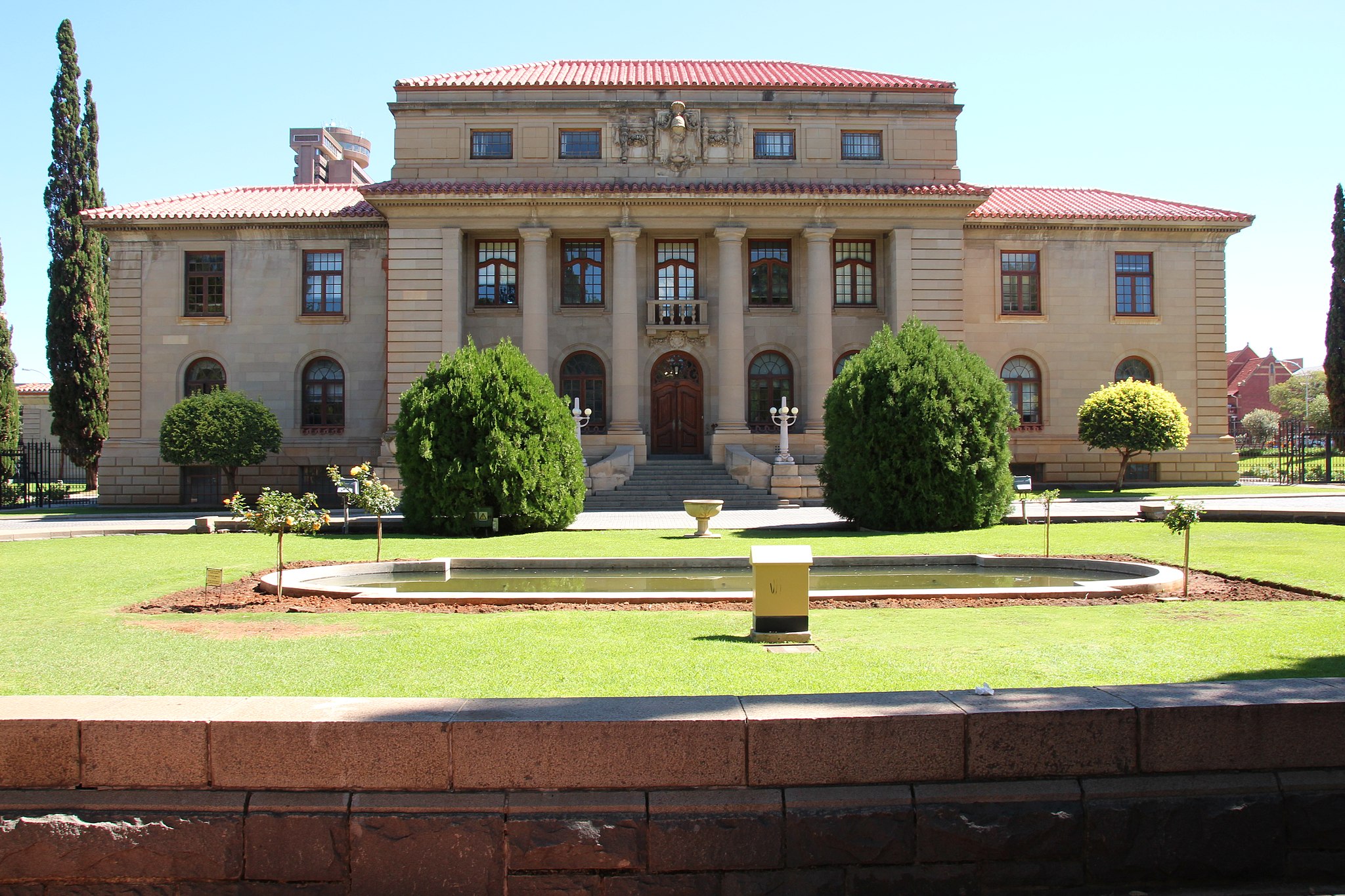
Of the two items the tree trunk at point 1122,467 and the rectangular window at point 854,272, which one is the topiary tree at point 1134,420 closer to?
the tree trunk at point 1122,467

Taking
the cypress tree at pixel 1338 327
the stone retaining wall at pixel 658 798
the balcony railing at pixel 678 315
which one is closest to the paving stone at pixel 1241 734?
the stone retaining wall at pixel 658 798

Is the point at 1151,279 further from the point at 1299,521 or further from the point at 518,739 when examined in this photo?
the point at 518,739

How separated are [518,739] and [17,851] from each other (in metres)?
2.69

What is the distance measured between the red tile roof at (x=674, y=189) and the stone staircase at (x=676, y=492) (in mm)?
10012

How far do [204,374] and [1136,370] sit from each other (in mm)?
36872

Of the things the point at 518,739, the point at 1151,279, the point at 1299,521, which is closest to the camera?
the point at 518,739

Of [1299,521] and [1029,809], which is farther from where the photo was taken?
[1299,521]

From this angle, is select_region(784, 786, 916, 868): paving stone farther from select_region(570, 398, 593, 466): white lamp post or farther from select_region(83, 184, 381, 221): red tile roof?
select_region(83, 184, 381, 221): red tile roof

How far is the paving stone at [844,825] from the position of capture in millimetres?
5250

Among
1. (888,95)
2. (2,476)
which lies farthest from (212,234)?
(888,95)

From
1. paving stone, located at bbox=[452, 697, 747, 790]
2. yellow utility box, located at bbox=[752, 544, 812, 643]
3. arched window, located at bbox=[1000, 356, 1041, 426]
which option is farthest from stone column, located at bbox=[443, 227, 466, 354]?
paving stone, located at bbox=[452, 697, 747, 790]

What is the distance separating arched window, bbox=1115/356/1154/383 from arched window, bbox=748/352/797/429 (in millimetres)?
13311

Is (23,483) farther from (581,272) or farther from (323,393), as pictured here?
(581,272)

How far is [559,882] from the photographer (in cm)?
524
